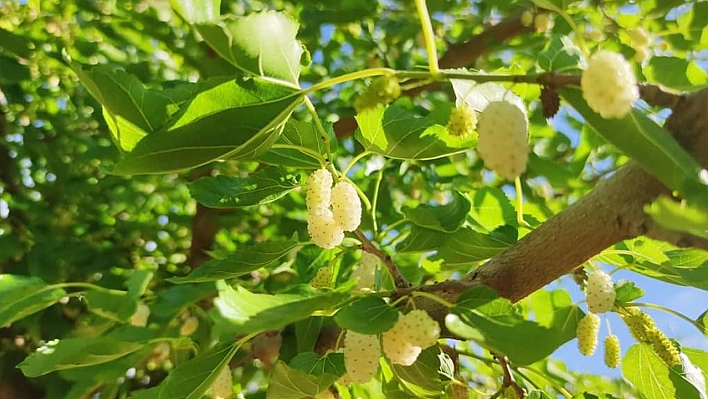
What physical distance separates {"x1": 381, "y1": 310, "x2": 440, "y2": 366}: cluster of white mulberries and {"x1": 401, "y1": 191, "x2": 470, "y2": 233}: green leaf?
A: 6.5 inches

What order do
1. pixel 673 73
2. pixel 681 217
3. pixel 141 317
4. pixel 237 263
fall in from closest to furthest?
pixel 681 217, pixel 673 73, pixel 237 263, pixel 141 317

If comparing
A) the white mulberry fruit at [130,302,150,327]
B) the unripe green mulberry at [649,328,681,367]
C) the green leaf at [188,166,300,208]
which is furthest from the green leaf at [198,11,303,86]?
the white mulberry fruit at [130,302,150,327]

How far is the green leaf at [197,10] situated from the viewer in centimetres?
48

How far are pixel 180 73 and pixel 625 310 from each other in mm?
1253

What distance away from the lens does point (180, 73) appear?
165 centimetres

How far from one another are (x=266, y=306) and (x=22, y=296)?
515mm

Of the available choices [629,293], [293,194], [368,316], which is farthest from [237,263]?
[293,194]

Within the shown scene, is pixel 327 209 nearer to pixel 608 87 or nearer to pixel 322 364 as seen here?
pixel 322 364

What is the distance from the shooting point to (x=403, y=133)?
0.67 metres

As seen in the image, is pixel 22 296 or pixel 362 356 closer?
pixel 362 356

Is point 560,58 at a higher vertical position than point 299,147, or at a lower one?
higher

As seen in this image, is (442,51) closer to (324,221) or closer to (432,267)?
(432,267)

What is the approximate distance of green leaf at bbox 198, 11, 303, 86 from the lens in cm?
49

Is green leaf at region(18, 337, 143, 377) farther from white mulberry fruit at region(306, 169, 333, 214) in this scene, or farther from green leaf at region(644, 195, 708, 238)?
green leaf at region(644, 195, 708, 238)
